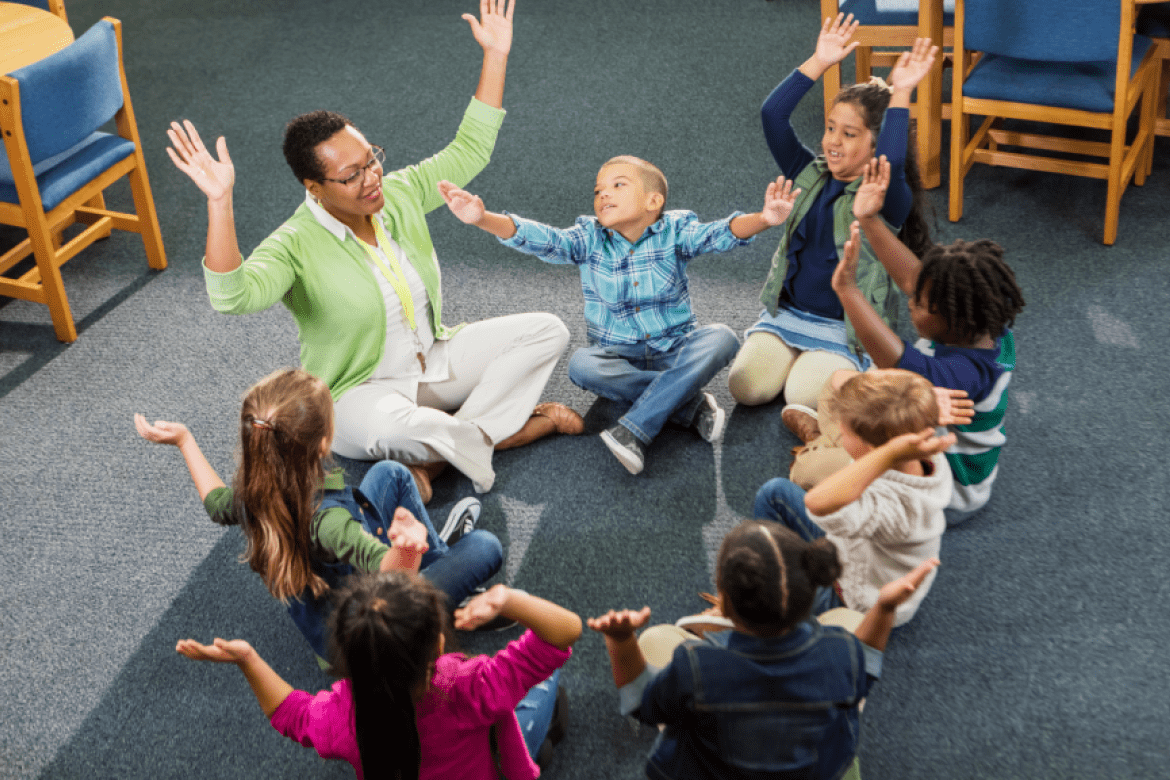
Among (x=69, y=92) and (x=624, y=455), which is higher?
(x=69, y=92)

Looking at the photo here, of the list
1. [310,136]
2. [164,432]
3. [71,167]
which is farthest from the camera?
[71,167]

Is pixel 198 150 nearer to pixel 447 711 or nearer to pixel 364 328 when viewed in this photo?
pixel 364 328

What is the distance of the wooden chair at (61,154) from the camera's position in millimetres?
2805

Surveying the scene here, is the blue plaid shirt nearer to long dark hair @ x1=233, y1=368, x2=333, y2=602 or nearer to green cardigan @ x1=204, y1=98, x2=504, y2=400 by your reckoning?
green cardigan @ x1=204, y1=98, x2=504, y2=400

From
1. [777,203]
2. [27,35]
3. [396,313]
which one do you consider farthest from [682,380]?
[27,35]

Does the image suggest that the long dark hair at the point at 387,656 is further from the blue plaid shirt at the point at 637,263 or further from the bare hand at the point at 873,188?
the bare hand at the point at 873,188

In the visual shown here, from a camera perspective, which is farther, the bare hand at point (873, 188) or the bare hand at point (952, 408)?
the bare hand at point (873, 188)

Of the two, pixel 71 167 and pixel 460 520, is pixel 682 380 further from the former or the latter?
pixel 71 167

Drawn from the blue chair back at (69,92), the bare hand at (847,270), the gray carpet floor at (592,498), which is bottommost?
the gray carpet floor at (592,498)

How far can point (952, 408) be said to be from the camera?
1.80 metres

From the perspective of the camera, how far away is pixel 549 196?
11.7 feet

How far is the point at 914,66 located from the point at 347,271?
1349mm

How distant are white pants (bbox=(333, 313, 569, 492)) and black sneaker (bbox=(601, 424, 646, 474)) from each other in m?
0.24

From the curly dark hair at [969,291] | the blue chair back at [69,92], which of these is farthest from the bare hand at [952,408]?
the blue chair back at [69,92]
